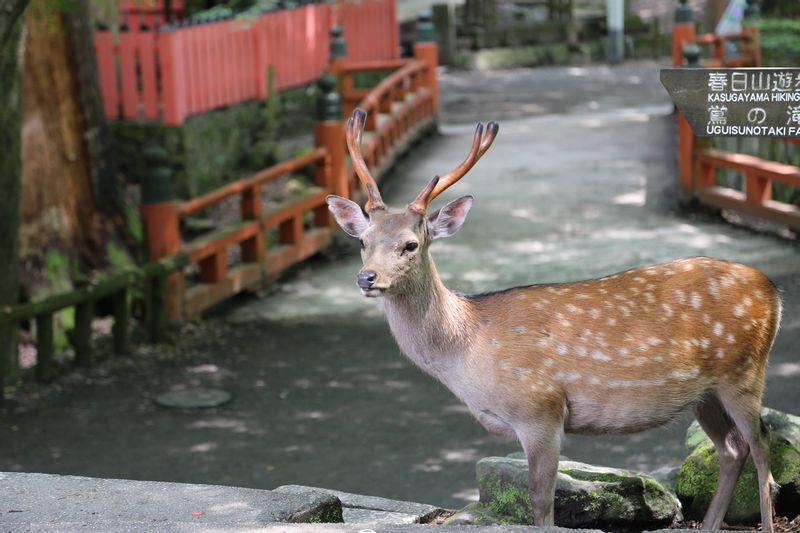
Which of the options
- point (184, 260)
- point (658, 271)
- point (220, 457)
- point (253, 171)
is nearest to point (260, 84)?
point (253, 171)

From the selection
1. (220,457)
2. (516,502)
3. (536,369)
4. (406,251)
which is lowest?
(220,457)

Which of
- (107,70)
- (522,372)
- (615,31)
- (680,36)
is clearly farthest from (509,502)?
(615,31)

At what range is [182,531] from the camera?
475 centimetres

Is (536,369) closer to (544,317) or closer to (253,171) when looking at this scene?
(544,317)

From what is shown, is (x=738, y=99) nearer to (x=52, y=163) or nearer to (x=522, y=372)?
(x=522, y=372)

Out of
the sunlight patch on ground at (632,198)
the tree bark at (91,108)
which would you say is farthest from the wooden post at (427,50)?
the tree bark at (91,108)

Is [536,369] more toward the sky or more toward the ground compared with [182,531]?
more toward the sky

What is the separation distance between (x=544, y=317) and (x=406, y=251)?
643 millimetres

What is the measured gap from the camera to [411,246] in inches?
209

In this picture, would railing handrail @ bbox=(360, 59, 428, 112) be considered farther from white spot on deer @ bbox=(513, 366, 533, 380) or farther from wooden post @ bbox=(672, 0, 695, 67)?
white spot on deer @ bbox=(513, 366, 533, 380)

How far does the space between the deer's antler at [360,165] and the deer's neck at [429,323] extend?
1.04ft

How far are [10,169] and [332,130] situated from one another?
12.9 ft

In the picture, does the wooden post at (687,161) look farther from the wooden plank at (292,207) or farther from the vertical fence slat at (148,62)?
the vertical fence slat at (148,62)

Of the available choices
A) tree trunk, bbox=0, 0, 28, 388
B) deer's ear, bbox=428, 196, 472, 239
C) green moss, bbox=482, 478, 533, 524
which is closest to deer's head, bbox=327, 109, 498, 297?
deer's ear, bbox=428, 196, 472, 239
